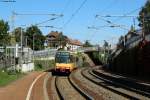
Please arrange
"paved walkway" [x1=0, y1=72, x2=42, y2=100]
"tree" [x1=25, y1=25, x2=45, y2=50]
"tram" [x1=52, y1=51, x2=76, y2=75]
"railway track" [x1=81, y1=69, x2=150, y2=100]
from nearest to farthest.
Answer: "paved walkway" [x1=0, y1=72, x2=42, y2=100]
"railway track" [x1=81, y1=69, x2=150, y2=100]
"tram" [x1=52, y1=51, x2=76, y2=75]
"tree" [x1=25, y1=25, x2=45, y2=50]

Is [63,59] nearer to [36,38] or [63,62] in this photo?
[63,62]

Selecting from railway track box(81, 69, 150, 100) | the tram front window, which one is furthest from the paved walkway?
the tram front window

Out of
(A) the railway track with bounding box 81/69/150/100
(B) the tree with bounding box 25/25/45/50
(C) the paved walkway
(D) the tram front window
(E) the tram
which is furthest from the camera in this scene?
(B) the tree with bounding box 25/25/45/50

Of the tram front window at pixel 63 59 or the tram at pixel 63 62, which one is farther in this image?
the tram front window at pixel 63 59

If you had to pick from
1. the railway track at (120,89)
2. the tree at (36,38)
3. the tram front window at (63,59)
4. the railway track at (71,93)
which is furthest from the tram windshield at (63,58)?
the tree at (36,38)

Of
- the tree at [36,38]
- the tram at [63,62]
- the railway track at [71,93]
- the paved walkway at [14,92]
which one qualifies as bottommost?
the railway track at [71,93]

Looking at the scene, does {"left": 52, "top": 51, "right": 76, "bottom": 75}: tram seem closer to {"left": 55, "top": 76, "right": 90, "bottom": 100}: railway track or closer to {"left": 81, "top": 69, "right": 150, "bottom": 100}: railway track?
{"left": 81, "top": 69, "right": 150, "bottom": 100}: railway track

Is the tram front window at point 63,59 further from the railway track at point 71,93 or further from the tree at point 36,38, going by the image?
the tree at point 36,38

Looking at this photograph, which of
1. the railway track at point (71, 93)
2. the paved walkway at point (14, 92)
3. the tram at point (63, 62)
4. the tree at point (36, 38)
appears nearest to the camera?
the paved walkway at point (14, 92)

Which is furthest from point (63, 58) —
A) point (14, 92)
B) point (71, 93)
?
point (14, 92)

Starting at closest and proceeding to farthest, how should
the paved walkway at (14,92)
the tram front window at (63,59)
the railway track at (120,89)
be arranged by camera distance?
the paved walkway at (14,92) → the railway track at (120,89) → the tram front window at (63,59)

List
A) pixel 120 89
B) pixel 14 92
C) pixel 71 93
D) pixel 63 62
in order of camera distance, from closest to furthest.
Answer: pixel 14 92 < pixel 71 93 < pixel 120 89 < pixel 63 62

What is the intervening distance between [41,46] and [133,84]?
116 meters

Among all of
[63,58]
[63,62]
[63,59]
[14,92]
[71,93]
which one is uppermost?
[63,58]
